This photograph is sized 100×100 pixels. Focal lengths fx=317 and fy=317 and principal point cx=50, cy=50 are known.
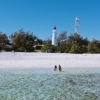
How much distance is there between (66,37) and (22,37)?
1209 centimetres

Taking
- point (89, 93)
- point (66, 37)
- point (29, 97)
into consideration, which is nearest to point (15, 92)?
point (29, 97)

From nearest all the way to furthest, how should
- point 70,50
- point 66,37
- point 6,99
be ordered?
point 6,99 < point 70,50 < point 66,37

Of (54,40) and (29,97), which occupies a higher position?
(54,40)

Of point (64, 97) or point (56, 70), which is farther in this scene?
point (56, 70)

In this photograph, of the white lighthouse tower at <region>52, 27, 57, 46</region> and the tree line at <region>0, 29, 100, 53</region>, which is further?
the white lighthouse tower at <region>52, 27, 57, 46</region>

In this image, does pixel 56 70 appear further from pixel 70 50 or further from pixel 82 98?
pixel 70 50

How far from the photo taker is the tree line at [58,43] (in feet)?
220

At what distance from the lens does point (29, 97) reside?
1375cm

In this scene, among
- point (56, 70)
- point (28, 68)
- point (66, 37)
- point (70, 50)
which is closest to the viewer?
point (56, 70)

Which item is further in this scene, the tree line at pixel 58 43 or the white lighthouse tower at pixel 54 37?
the white lighthouse tower at pixel 54 37

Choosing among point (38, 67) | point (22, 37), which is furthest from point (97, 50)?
point (38, 67)

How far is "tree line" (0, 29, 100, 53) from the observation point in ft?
220

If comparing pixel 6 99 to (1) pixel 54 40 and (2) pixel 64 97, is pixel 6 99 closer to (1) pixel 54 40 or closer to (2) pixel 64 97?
(2) pixel 64 97

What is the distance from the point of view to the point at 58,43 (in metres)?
77.1
